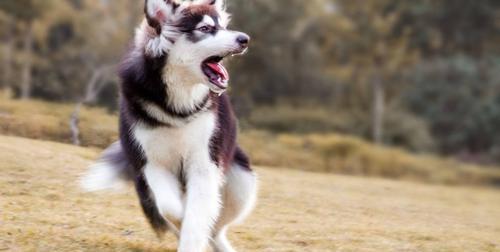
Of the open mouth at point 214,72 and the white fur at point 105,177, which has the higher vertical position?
the open mouth at point 214,72

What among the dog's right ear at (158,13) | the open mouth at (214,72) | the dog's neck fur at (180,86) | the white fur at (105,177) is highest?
the dog's right ear at (158,13)

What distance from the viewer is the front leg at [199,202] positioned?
4926 mm

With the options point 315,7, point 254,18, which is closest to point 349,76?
point 315,7

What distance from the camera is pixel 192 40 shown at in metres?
4.81

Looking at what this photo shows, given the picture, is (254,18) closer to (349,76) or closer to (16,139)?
(349,76)

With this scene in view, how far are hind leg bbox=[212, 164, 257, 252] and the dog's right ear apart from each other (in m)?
1.32

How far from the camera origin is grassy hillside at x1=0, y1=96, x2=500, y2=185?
11.2 metres

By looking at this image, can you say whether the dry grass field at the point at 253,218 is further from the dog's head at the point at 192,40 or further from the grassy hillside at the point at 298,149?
the dog's head at the point at 192,40

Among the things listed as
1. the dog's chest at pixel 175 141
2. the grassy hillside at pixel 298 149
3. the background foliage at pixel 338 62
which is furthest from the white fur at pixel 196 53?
the background foliage at pixel 338 62

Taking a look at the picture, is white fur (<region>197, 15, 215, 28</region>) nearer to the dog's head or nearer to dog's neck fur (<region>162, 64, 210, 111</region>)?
the dog's head

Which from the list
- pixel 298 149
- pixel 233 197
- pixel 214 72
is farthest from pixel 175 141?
pixel 298 149

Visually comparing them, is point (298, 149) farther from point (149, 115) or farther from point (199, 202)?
point (149, 115)

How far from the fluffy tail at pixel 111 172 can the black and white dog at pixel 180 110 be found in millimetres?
511

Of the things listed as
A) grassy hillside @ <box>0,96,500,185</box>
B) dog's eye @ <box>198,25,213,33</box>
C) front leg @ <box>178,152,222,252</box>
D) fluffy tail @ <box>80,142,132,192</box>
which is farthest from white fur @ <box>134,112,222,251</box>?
grassy hillside @ <box>0,96,500,185</box>
